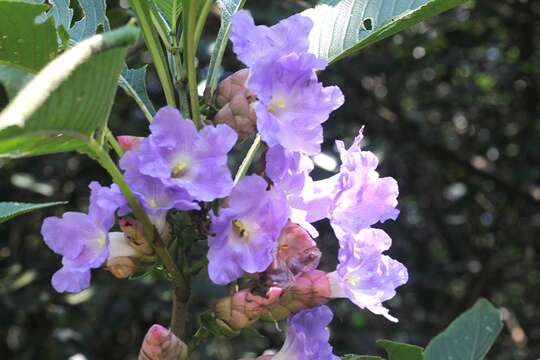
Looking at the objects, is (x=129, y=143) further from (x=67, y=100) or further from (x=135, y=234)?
(x=67, y=100)

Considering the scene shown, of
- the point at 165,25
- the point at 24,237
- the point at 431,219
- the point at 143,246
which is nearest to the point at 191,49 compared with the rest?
the point at 165,25

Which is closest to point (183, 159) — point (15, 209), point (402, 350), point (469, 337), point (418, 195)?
point (15, 209)

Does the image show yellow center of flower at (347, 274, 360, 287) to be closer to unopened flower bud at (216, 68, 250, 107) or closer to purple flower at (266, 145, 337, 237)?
purple flower at (266, 145, 337, 237)

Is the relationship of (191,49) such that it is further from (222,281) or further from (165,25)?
(222,281)

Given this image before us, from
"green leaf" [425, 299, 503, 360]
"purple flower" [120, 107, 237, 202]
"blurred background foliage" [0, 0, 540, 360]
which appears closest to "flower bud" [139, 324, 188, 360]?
"purple flower" [120, 107, 237, 202]

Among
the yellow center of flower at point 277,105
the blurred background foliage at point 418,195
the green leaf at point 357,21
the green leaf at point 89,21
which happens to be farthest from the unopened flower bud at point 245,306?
the blurred background foliage at point 418,195

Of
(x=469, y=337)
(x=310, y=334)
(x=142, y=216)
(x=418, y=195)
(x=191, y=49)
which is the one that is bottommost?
(x=418, y=195)
